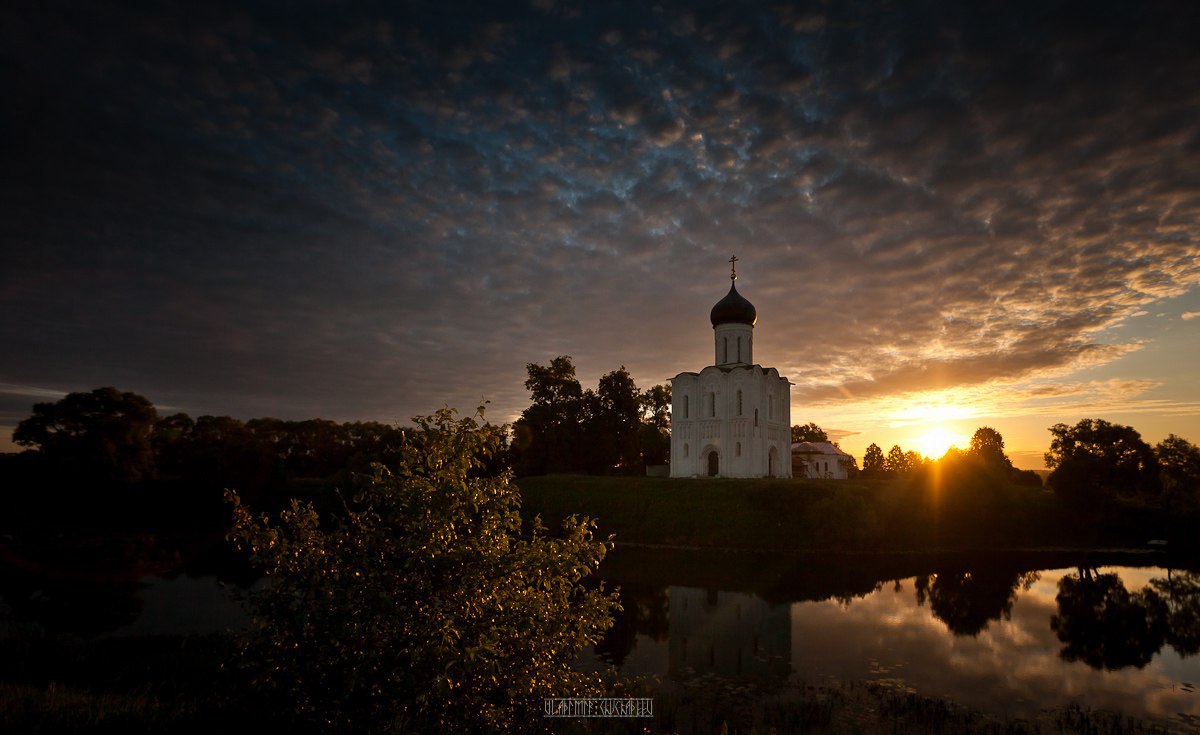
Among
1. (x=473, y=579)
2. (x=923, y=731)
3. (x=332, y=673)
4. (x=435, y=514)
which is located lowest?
(x=923, y=731)

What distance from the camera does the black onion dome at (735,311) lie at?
55375 millimetres

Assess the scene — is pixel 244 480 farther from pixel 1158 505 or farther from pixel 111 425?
pixel 1158 505

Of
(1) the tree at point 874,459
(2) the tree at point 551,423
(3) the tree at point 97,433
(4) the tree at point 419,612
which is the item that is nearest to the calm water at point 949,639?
(4) the tree at point 419,612

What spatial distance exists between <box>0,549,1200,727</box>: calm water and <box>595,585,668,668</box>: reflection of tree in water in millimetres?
79

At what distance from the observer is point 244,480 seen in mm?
58500

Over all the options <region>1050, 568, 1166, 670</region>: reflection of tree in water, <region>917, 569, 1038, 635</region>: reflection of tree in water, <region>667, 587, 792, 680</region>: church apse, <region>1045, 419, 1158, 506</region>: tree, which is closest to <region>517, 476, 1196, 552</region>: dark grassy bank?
<region>1045, 419, 1158, 506</region>: tree

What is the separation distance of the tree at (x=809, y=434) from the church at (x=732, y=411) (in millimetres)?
38837

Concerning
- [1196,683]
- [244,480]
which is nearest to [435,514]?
[1196,683]

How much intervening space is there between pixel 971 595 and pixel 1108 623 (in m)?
4.88

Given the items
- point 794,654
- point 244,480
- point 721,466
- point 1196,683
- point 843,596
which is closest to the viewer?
point 1196,683

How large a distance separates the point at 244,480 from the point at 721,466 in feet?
141

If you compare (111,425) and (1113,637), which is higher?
(111,425)

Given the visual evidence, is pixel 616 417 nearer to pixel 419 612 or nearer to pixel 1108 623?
pixel 1108 623

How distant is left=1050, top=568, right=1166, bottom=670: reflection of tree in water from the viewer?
18031mm
